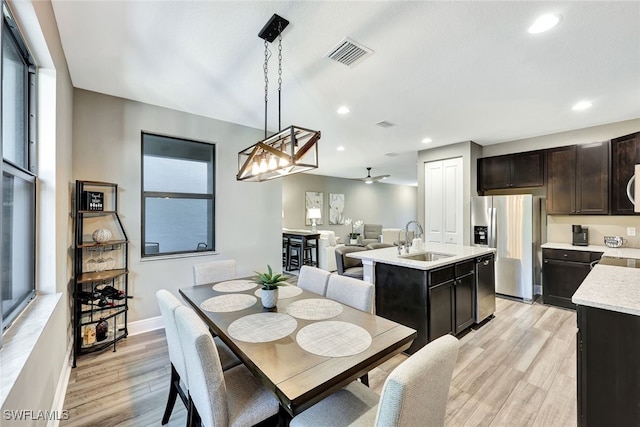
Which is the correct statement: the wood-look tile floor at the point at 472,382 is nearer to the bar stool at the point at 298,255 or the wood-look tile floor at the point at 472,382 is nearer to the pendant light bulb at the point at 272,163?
the pendant light bulb at the point at 272,163

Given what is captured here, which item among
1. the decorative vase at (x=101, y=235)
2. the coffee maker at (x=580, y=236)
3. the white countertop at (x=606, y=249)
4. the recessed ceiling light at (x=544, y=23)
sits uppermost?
the recessed ceiling light at (x=544, y=23)

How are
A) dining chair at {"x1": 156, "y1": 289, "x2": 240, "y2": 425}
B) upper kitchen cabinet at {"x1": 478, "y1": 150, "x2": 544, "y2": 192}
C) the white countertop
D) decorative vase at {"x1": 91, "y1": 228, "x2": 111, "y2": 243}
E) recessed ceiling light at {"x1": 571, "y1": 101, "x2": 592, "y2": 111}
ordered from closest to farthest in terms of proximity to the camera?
dining chair at {"x1": 156, "y1": 289, "x2": 240, "y2": 425} < decorative vase at {"x1": 91, "y1": 228, "x2": 111, "y2": 243} < recessed ceiling light at {"x1": 571, "y1": 101, "x2": 592, "y2": 111} < the white countertop < upper kitchen cabinet at {"x1": 478, "y1": 150, "x2": 544, "y2": 192}

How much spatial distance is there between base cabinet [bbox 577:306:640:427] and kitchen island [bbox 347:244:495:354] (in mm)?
1100

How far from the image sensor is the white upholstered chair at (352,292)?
2.00m

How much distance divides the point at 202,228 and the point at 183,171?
79 cm

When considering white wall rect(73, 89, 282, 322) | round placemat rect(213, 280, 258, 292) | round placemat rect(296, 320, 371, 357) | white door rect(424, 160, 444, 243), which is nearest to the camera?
round placemat rect(296, 320, 371, 357)

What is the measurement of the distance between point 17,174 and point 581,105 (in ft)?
16.6

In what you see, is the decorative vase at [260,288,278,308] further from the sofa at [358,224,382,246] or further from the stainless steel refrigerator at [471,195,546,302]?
the sofa at [358,224,382,246]

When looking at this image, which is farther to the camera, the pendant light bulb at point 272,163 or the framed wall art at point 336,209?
the framed wall art at point 336,209

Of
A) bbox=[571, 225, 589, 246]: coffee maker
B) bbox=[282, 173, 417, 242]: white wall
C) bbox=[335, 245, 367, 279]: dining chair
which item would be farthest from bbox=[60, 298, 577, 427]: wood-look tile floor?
bbox=[282, 173, 417, 242]: white wall

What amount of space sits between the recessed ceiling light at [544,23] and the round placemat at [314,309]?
90.4 inches

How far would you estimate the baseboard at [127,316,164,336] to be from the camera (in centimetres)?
305

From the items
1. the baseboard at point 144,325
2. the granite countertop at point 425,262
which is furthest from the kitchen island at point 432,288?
the baseboard at point 144,325

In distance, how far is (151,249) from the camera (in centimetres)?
331
